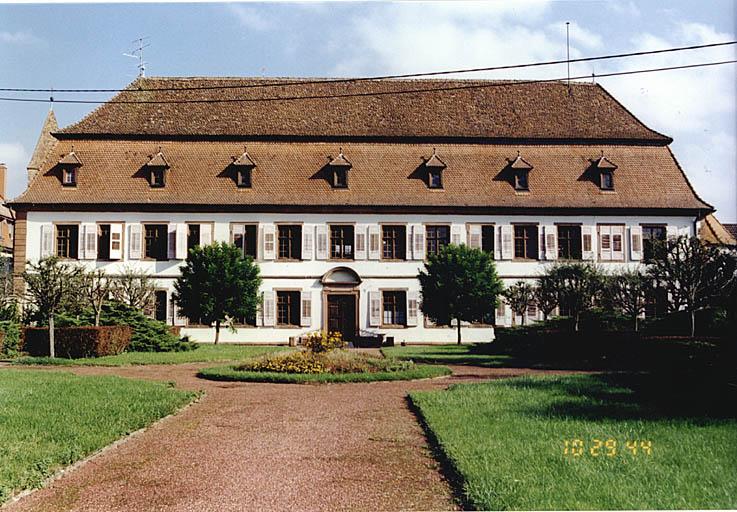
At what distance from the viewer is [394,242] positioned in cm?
3719

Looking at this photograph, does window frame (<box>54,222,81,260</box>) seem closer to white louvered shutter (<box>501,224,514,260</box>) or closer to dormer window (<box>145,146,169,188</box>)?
dormer window (<box>145,146,169,188</box>)

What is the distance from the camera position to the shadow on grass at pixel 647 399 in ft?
35.4

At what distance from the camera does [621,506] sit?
6.68m

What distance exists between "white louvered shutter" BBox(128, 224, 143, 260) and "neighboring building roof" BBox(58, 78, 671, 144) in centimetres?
484

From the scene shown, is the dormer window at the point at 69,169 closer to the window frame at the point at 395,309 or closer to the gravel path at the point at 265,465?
the window frame at the point at 395,309

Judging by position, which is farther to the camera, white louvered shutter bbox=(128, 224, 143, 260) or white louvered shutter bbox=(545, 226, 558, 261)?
white louvered shutter bbox=(545, 226, 558, 261)

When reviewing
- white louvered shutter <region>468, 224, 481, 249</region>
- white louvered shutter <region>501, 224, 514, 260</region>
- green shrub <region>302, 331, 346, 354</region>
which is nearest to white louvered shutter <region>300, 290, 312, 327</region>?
white louvered shutter <region>468, 224, 481, 249</region>

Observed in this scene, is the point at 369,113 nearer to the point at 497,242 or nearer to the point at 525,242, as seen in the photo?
the point at 497,242

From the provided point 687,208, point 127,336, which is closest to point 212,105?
point 127,336

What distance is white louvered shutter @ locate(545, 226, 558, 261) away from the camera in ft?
122

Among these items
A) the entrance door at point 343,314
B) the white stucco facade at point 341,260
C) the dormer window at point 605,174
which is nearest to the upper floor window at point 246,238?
the white stucco facade at point 341,260

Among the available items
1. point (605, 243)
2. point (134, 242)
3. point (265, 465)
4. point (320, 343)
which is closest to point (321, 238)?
point (134, 242)

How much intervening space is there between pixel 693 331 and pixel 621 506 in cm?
1215

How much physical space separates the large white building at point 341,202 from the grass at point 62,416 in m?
19.2
